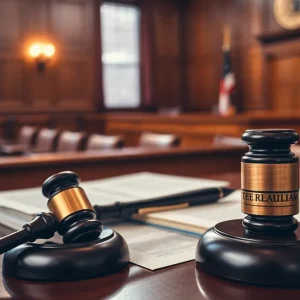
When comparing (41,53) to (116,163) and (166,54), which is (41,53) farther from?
(116,163)

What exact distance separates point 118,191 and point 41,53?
865 cm

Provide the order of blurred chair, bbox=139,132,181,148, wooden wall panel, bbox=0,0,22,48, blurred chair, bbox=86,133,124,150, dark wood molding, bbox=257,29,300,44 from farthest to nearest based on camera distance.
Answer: wooden wall panel, bbox=0,0,22,48
dark wood molding, bbox=257,29,300,44
blurred chair, bbox=86,133,124,150
blurred chair, bbox=139,132,181,148

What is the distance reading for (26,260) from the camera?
27.7 inches

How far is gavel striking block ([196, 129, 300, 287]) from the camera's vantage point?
0.66 meters

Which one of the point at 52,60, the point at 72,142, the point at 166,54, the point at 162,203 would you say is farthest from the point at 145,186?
the point at 166,54

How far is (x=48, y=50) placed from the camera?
31.6ft

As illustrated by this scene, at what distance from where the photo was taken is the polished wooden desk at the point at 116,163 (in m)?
2.51

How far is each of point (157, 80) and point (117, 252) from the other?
10196mm

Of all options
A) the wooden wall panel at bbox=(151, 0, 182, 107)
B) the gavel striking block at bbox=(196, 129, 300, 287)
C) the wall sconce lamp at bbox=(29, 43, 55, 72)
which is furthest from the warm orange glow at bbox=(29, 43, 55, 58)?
the gavel striking block at bbox=(196, 129, 300, 287)

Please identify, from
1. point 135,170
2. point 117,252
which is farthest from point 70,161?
point 117,252

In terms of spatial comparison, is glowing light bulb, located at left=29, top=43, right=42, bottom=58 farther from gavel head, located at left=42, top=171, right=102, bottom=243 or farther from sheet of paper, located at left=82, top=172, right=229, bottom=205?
gavel head, located at left=42, top=171, right=102, bottom=243

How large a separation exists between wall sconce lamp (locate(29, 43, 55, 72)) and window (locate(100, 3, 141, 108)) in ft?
3.40

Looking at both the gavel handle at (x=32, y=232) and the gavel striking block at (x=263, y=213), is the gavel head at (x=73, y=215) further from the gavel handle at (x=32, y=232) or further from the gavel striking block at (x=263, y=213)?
the gavel striking block at (x=263, y=213)

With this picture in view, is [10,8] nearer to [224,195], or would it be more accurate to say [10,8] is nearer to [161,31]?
[161,31]
